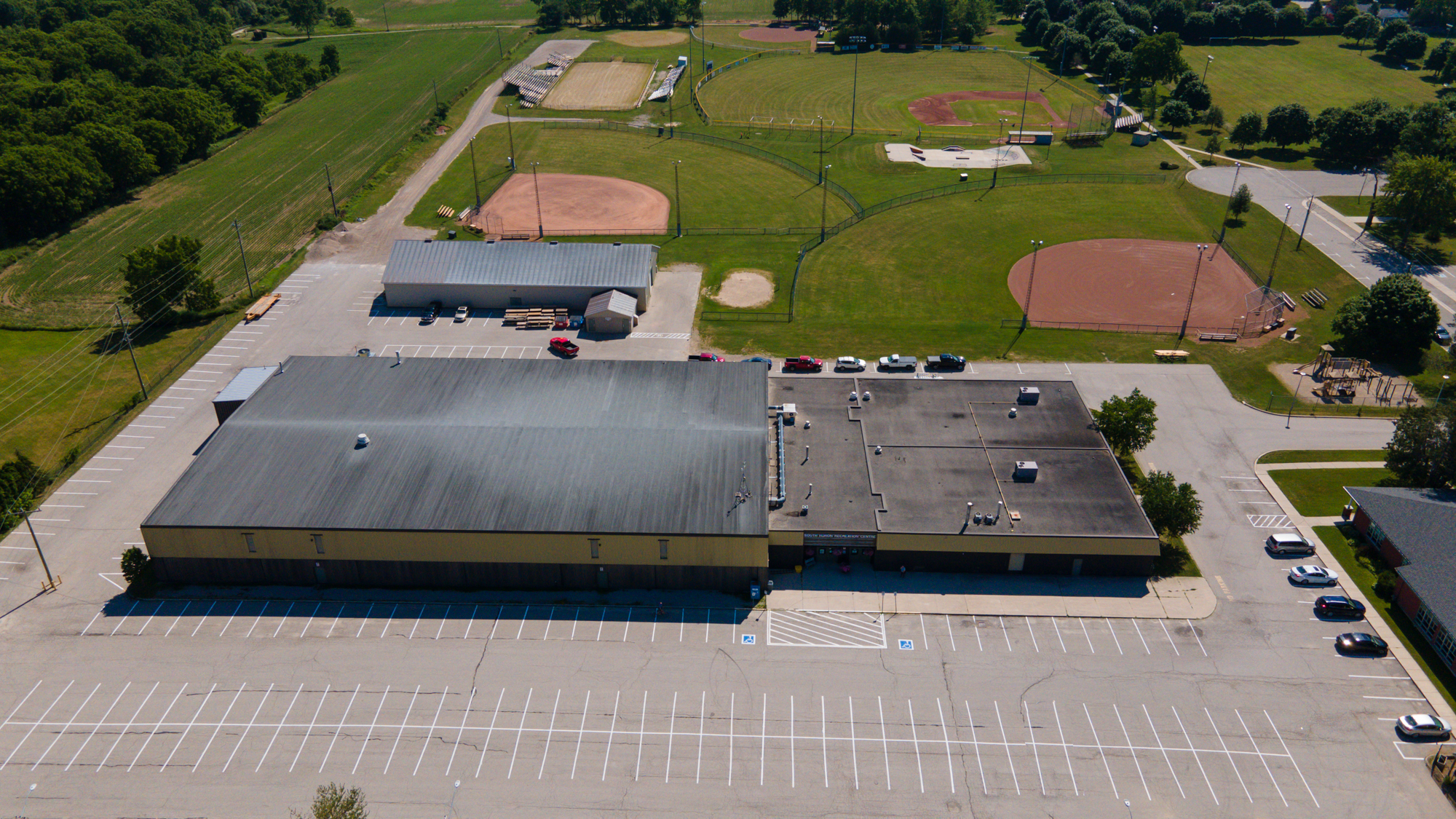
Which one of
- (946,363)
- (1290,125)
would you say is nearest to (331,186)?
(946,363)

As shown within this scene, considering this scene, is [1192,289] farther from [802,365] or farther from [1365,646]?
[1365,646]

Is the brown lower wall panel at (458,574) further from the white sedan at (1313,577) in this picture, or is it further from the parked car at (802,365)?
the white sedan at (1313,577)

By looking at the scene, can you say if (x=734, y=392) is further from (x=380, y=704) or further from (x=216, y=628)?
(x=216, y=628)

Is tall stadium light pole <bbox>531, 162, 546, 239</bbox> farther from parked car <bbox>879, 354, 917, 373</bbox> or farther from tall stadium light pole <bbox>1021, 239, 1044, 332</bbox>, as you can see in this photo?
tall stadium light pole <bbox>1021, 239, 1044, 332</bbox>

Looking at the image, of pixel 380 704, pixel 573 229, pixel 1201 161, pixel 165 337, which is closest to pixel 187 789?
pixel 380 704

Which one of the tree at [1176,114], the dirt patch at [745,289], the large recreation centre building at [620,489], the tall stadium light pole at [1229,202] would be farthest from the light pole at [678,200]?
the tree at [1176,114]
